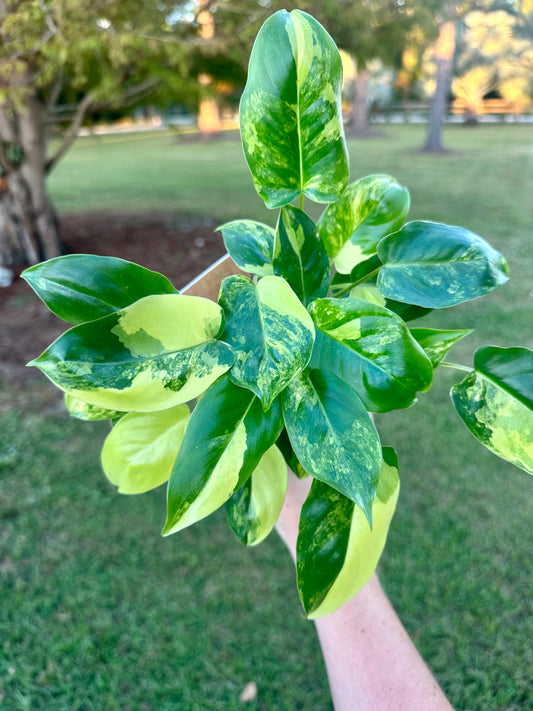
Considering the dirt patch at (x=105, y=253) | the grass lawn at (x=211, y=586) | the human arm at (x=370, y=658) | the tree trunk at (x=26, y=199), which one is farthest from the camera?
the tree trunk at (x=26, y=199)

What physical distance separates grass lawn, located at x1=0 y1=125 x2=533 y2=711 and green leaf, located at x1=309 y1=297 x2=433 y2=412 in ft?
3.91

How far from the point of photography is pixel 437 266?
600 mm

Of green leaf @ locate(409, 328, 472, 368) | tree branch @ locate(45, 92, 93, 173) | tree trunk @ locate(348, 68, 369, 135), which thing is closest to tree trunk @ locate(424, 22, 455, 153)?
tree trunk @ locate(348, 68, 369, 135)

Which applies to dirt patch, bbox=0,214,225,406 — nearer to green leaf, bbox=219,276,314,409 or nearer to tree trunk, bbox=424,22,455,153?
green leaf, bbox=219,276,314,409

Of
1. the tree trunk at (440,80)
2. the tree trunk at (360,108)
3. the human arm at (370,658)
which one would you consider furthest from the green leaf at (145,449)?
A: the tree trunk at (360,108)

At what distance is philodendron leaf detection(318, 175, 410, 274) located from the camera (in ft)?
2.19

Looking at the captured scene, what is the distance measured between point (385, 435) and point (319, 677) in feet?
3.62

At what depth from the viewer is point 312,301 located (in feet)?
2.13

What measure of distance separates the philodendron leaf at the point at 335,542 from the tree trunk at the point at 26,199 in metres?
A: 3.89

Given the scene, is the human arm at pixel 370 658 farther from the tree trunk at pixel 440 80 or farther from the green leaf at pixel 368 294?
the tree trunk at pixel 440 80

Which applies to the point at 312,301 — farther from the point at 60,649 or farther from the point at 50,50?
the point at 50,50

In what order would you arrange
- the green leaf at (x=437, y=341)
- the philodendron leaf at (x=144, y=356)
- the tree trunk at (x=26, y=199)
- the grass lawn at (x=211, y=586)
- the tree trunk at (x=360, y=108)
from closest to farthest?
the philodendron leaf at (x=144, y=356), the green leaf at (x=437, y=341), the grass lawn at (x=211, y=586), the tree trunk at (x=26, y=199), the tree trunk at (x=360, y=108)

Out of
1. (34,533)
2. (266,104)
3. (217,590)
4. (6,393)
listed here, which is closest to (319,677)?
(217,590)

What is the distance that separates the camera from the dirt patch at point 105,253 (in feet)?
9.70
